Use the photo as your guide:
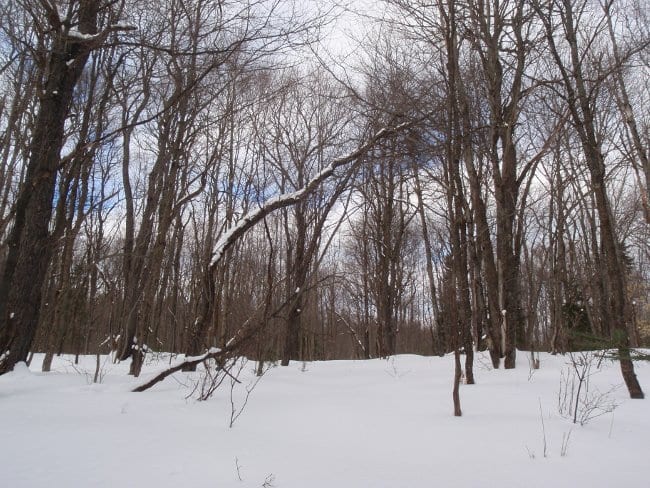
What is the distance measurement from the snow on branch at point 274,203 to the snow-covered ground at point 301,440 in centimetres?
183

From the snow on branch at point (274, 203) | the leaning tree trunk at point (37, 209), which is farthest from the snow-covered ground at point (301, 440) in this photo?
the snow on branch at point (274, 203)

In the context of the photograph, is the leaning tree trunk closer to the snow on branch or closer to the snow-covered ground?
the snow-covered ground

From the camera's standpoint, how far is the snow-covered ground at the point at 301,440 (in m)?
2.41

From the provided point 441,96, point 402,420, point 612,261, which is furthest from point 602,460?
point 441,96

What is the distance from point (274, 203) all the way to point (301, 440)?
3.51m

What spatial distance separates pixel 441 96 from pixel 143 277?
6290 mm

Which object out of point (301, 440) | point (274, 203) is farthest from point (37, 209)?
point (301, 440)

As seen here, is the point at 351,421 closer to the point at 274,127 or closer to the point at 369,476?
the point at 369,476

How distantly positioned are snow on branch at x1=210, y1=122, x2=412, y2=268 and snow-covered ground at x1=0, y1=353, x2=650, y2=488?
71.9 inches

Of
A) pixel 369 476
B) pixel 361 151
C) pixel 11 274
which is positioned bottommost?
pixel 369 476

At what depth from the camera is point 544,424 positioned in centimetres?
380

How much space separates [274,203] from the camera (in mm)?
6035

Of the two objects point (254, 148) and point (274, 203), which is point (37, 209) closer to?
point (274, 203)

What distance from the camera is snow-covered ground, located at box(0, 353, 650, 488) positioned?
2.41m
